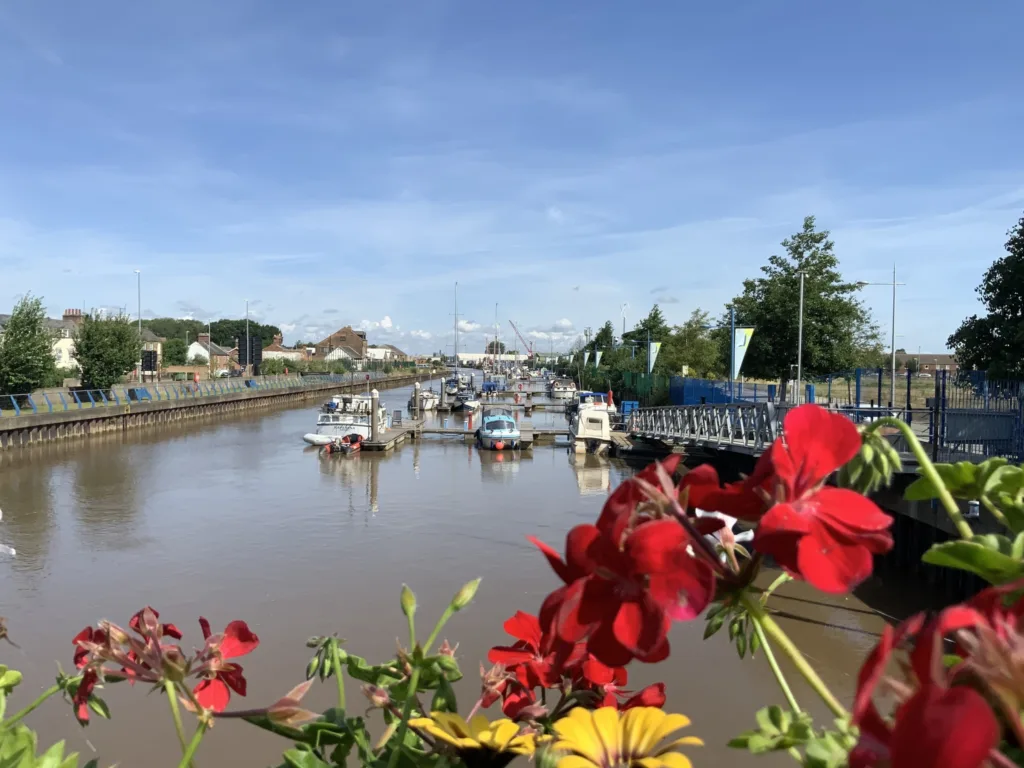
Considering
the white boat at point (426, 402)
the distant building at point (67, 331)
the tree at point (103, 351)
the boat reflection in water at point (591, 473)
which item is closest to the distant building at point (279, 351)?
the distant building at point (67, 331)

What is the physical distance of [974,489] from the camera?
1.09 m

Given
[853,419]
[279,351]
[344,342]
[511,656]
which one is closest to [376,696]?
[511,656]

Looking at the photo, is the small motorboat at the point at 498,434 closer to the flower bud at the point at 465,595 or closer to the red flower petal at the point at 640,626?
the flower bud at the point at 465,595

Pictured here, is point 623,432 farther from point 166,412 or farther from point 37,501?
point 166,412

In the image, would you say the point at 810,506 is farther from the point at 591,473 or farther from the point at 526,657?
the point at 591,473

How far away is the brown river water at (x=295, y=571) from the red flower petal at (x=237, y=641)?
1.25 meters

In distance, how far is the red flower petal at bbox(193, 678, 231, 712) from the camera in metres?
1.39

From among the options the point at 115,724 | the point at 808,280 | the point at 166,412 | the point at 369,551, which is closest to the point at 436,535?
the point at 369,551

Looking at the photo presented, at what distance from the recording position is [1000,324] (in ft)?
65.4

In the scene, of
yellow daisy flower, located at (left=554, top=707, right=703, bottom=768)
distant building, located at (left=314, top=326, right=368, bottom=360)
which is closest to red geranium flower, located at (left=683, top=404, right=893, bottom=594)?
yellow daisy flower, located at (left=554, top=707, right=703, bottom=768)

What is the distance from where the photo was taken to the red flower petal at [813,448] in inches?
31.5

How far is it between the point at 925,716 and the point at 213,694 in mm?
1280

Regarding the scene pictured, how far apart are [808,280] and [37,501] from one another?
2751cm

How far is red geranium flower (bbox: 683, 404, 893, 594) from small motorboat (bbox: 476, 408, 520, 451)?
3636cm
